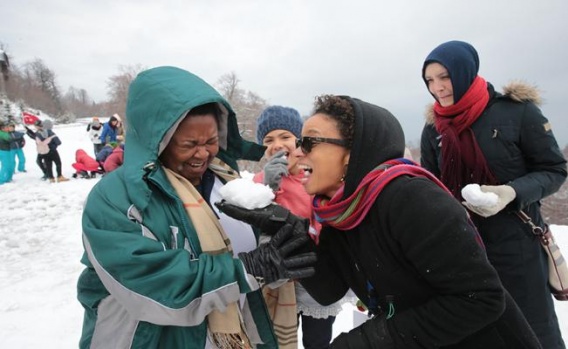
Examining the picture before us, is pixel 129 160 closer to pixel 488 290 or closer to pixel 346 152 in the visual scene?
pixel 346 152

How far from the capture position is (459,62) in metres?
2.08

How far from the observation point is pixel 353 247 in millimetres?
1439

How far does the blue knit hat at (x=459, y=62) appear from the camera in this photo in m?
2.08

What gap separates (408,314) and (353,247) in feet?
1.11

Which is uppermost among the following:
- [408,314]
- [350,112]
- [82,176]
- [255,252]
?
[350,112]

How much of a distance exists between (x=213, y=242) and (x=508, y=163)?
1.86 metres

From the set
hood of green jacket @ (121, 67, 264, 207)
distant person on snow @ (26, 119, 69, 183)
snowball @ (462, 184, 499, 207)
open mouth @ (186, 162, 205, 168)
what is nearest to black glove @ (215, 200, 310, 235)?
open mouth @ (186, 162, 205, 168)

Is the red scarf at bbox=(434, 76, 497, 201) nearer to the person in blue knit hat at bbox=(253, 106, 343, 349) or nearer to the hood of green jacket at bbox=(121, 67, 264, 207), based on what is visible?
the person in blue knit hat at bbox=(253, 106, 343, 349)

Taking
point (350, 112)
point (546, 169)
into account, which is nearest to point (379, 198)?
point (350, 112)

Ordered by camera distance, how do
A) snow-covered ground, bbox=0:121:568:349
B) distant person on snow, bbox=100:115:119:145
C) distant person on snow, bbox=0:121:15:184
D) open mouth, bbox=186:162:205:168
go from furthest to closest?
distant person on snow, bbox=100:115:119:145 → distant person on snow, bbox=0:121:15:184 → snow-covered ground, bbox=0:121:568:349 → open mouth, bbox=186:162:205:168

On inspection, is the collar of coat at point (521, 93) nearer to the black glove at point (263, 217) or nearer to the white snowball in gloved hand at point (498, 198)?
the white snowball in gloved hand at point (498, 198)

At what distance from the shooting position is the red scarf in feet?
6.78

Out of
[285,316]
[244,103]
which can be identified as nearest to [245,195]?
[285,316]

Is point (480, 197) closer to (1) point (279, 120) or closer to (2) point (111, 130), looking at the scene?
(1) point (279, 120)
